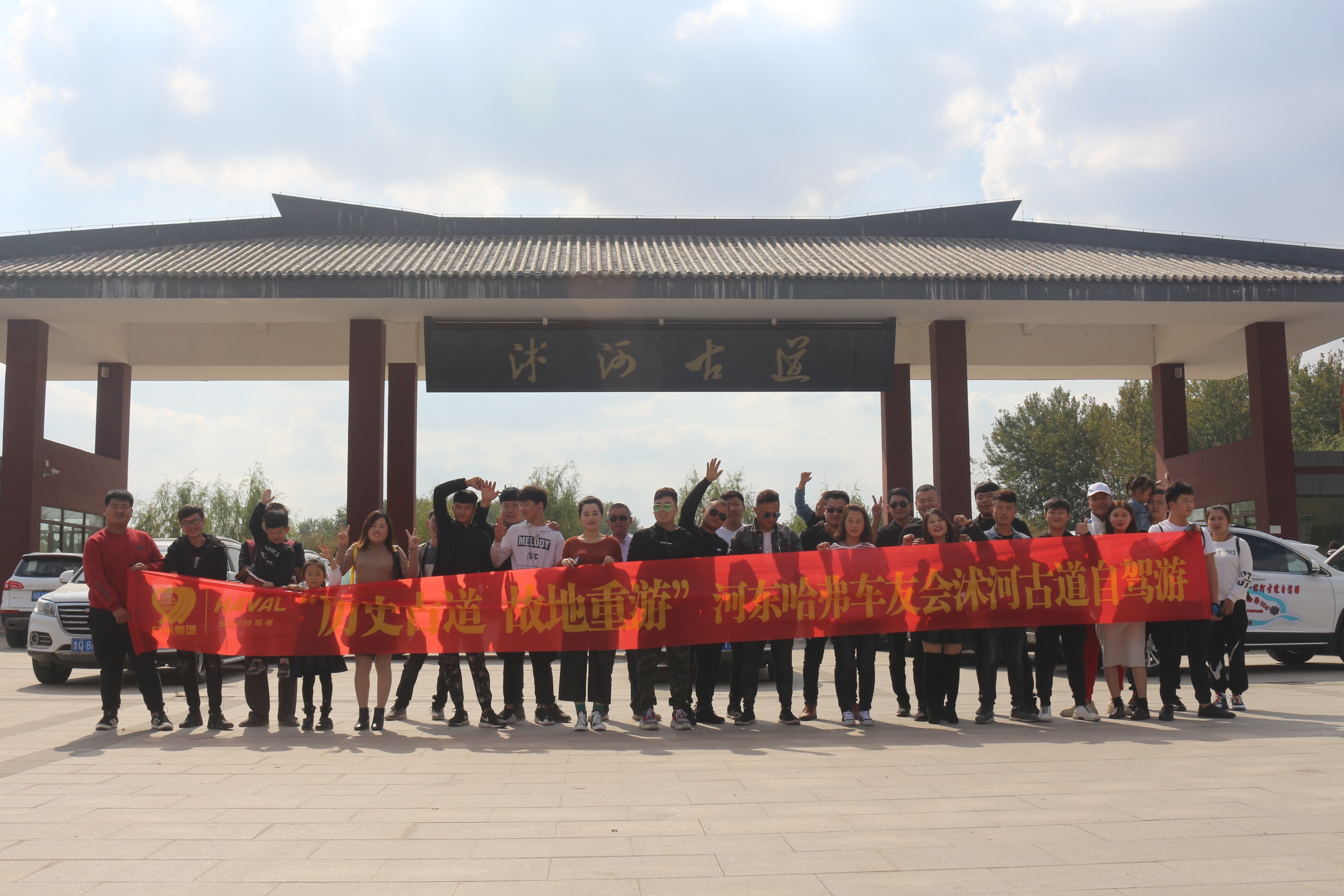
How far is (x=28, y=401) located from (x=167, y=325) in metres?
2.52

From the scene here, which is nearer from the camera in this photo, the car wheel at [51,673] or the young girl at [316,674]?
the young girl at [316,674]

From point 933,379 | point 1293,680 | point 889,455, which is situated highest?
point 933,379

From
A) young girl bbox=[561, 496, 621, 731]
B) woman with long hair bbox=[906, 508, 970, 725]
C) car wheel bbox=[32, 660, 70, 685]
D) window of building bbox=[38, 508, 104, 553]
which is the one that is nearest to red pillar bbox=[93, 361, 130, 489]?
window of building bbox=[38, 508, 104, 553]

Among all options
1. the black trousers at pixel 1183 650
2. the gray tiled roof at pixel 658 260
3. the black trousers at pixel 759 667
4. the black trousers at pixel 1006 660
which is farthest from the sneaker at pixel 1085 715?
the gray tiled roof at pixel 658 260

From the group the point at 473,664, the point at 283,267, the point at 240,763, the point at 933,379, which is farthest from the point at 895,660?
the point at 283,267

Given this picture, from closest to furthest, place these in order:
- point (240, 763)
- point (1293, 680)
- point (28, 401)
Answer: point (240, 763) < point (1293, 680) < point (28, 401)

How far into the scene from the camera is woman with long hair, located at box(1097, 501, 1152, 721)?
7.50m

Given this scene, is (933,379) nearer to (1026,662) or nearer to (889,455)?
(889,455)

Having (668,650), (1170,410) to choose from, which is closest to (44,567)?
(668,650)

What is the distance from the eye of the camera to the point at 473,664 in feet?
24.7

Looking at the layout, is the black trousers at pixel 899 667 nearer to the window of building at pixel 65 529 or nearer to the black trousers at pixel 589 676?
the black trousers at pixel 589 676

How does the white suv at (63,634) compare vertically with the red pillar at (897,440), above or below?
below

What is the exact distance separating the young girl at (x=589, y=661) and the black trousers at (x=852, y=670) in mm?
1617

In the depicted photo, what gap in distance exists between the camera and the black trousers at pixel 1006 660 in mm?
7434
